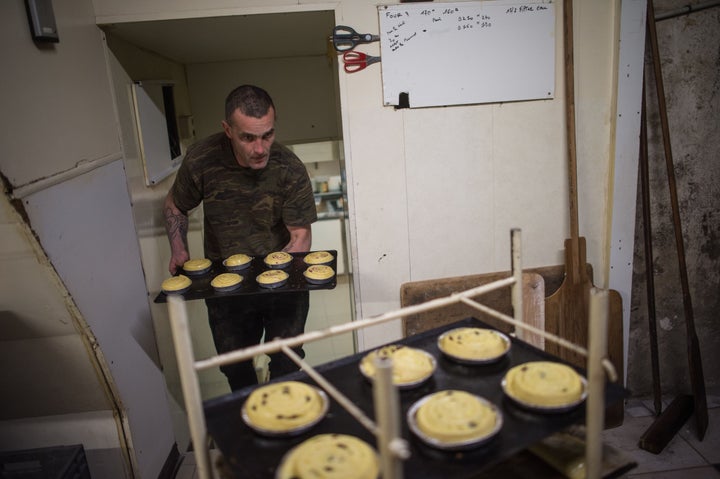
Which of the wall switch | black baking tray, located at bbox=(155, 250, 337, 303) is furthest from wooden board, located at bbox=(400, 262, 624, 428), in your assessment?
the wall switch

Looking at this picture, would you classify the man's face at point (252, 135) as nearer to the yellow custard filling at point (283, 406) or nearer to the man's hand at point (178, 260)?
the man's hand at point (178, 260)

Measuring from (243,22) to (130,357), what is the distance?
1737 mm

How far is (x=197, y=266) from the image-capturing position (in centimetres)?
238

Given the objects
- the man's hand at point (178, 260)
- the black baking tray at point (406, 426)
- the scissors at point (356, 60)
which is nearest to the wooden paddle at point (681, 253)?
the scissors at point (356, 60)

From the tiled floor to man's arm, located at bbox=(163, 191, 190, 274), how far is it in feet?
3.86

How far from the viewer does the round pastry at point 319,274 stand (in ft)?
7.25

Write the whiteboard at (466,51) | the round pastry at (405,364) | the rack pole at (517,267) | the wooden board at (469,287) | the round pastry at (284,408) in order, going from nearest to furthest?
Answer: the round pastry at (284,408), the round pastry at (405,364), the rack pole at (517,267), the whiteboard at (466,51), the wooden board at (469,287)

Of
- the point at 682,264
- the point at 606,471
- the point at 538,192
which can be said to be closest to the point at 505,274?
the point at 538,192

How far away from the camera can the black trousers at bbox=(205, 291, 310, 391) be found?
101 inches

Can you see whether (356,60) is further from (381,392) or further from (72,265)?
(381,392)

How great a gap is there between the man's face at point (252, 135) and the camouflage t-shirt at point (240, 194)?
0.52ft

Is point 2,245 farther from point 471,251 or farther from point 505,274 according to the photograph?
point 505,274

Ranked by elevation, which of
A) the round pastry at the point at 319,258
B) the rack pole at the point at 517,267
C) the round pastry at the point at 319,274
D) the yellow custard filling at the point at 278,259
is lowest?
the round pastry at the point at 319,274

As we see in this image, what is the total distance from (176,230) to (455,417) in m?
2.02
